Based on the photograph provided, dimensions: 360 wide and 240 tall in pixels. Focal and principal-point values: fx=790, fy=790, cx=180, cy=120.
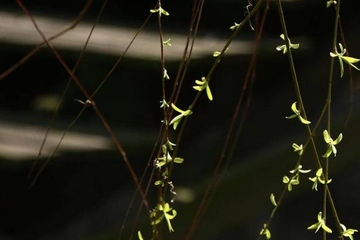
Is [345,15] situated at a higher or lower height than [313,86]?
higher

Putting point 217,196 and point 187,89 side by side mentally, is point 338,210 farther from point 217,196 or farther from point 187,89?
point 187,89

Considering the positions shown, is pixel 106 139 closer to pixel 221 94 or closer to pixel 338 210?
pixel 221 94

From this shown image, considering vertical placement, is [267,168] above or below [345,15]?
below

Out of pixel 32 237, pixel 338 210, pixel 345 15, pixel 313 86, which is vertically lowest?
pixel 32 237

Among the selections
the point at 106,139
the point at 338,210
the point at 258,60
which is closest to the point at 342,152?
the point at 338,210

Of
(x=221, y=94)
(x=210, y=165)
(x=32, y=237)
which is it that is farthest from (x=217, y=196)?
(x=32, y=237)

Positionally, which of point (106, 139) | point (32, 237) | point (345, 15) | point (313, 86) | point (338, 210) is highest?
point (345, 15)
